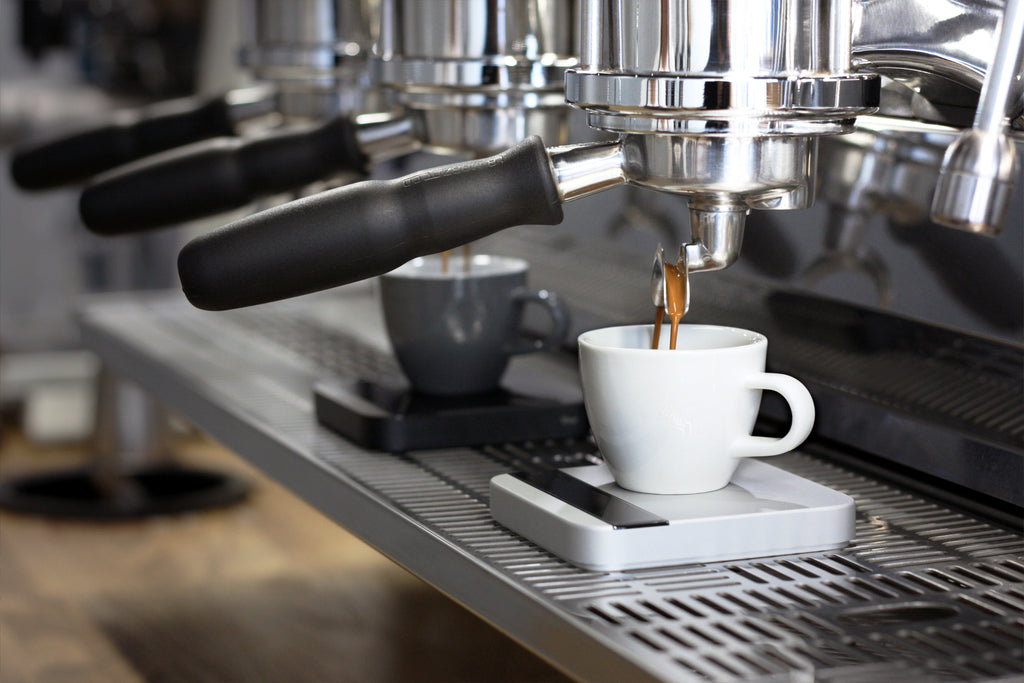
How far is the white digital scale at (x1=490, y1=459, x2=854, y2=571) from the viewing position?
44 centimetres

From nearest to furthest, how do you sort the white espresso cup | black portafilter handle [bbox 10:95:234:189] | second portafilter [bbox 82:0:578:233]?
the white espresso cup < second portafilter [bbox 82:0:578:233] < black portafilter handle [bbox 10:95:234:189]

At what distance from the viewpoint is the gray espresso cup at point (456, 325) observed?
65cm

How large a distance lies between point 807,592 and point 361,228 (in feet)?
0.57

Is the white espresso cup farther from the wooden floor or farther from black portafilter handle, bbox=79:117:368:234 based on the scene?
the wooden floor

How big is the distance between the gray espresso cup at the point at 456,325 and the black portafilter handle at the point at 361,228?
205 millimetres

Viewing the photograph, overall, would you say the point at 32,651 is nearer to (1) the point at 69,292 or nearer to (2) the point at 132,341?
(2) the point at 132,341

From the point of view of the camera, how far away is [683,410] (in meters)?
0.47

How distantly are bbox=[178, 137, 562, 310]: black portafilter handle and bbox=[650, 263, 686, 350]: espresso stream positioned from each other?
0.06 metres

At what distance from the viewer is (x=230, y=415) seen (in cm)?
68

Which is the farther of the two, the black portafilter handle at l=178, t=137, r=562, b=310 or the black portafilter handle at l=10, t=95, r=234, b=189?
the black portafilter handle at l=10, t=95, r=234, b=189

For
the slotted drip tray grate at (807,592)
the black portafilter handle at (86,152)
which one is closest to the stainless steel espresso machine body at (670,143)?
the slotted drip tray grate at (807,592)

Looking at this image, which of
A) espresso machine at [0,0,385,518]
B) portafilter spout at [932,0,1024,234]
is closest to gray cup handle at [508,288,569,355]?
espresso machine at [0,0,385,518]

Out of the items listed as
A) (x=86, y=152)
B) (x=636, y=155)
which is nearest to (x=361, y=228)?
(x=636, y=155)

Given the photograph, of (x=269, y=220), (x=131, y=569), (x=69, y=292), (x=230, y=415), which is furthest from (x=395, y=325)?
(x=69, y=292)
